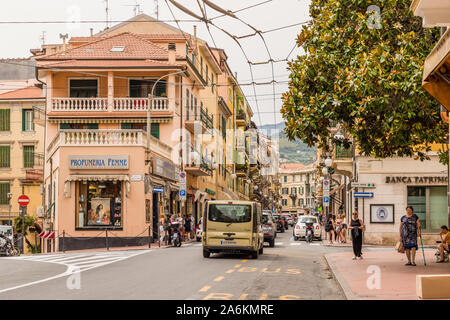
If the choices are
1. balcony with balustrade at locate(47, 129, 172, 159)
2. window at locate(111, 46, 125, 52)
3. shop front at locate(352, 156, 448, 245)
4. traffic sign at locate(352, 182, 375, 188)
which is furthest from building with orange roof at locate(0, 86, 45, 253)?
shop front at locate(352, 156, 448, 245)

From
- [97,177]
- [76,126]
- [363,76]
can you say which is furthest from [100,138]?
[363,76]

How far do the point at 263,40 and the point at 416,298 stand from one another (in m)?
11.0

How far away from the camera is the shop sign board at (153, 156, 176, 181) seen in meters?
36.0

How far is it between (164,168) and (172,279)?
23229 mm

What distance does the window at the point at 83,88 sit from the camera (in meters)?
40.3

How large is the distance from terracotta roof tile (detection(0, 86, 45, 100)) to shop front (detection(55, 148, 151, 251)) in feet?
69.2

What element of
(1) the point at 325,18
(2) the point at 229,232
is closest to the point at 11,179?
(2) the point at 229,232

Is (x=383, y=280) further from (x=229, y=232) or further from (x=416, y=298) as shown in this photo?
(x=229, y=232)

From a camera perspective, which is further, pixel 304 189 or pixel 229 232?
pixel 304 189

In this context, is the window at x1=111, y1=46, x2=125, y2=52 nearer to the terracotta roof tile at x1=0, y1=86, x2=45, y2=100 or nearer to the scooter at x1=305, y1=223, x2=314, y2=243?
the terracotta roof tile at x1=0, y1=86, x2=45, y2=100

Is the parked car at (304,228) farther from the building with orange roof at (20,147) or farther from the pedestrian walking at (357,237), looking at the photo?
the building with orange roof at (20,147)

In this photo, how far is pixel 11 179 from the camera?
53625 mm

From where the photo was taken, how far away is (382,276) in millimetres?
15930
